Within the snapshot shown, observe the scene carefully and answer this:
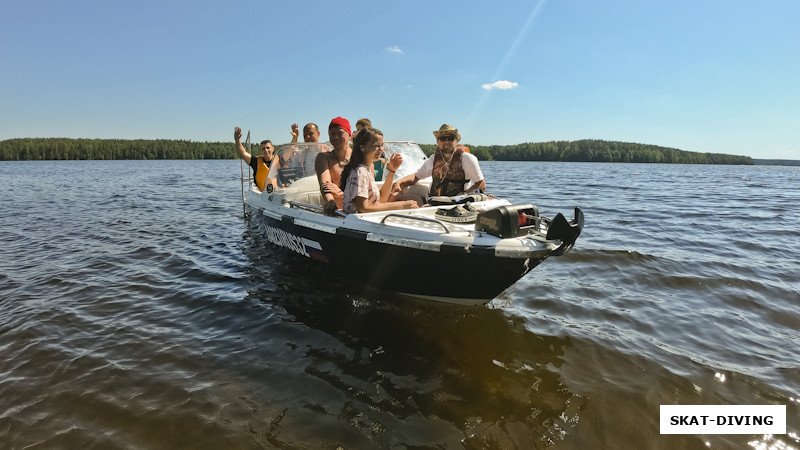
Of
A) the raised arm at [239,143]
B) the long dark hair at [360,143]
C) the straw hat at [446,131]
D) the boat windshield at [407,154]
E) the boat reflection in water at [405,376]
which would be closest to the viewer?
the boat reflection in water at [405,376]

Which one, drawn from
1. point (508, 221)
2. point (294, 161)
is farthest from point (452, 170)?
point (294, 161)

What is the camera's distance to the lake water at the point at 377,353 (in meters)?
3.01

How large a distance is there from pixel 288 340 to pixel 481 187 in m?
3.38

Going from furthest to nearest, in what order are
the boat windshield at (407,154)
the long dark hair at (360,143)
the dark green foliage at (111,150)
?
1. the dark green foliage at (111,150)
2. the boat windshield at (407,154)
3. the long dark hair at (360,143)

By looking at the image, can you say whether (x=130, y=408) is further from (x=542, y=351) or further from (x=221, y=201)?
(x=221, y=201)

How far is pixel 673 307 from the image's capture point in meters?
5.21

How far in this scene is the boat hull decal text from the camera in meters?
5.26

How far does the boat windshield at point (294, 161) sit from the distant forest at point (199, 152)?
2929 inches

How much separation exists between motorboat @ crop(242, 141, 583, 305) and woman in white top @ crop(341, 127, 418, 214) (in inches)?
4.9

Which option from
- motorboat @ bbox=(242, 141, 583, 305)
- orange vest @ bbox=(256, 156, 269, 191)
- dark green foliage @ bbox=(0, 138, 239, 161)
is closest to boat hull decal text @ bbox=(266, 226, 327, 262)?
motorboat @ bbox=(242, 141, 583, 305)

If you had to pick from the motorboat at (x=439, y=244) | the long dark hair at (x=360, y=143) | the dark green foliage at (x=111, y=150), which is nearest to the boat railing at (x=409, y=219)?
the motorboat at (x=439, y=244)

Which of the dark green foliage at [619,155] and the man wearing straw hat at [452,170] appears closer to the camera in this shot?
the man wearing straw hat at [452,170]

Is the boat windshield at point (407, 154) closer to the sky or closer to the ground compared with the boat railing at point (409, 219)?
closer to the sky

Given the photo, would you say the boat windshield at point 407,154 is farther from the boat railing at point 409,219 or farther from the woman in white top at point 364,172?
the boat railing at point 409,219
